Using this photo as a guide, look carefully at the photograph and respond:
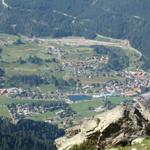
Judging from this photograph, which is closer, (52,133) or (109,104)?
(52,133)

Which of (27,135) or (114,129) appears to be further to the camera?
(27,135)

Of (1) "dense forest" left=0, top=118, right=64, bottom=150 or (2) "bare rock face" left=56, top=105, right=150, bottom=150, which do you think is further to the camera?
(1) "dense forest" left=0, top=118, right=64, bottom=150

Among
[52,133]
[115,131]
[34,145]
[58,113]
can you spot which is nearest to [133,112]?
[115,131]

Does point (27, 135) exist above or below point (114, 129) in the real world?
below

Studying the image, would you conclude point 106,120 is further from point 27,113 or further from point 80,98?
point 80,98
